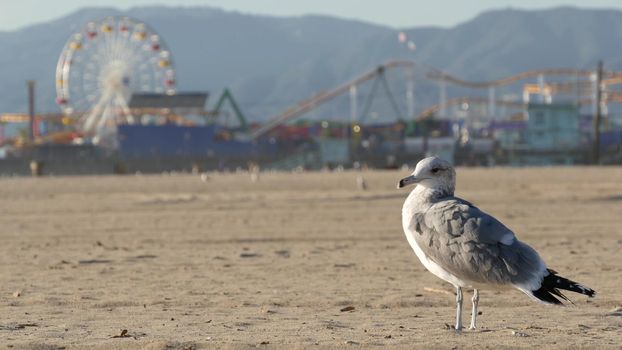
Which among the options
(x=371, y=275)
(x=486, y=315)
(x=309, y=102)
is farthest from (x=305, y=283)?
(x=309, y=102)

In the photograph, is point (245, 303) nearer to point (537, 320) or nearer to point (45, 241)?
point (537, 320)

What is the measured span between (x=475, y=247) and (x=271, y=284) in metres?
3.83

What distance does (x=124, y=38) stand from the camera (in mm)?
81750

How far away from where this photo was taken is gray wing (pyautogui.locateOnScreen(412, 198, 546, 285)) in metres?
6.46

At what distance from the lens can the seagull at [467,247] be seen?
21.0 ft

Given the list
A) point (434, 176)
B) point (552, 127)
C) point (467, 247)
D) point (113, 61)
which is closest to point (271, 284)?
point (434, 176)

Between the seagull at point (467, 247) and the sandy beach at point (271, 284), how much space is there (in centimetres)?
36

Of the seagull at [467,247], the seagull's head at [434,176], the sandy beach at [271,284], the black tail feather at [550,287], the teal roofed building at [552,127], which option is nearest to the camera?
the black tail feather at [550,287]

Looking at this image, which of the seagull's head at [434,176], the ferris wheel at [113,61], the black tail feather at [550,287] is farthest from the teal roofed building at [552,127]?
the black tail feather at [550,287]

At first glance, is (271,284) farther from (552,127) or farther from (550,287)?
(552,127)

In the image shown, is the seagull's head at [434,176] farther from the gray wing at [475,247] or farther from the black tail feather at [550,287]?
the black tail feather at [550,287]

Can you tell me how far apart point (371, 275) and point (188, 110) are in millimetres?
91474

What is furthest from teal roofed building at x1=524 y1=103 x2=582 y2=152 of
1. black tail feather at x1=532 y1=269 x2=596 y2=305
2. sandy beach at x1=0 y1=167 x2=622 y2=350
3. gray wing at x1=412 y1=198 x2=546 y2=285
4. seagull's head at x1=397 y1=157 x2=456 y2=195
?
black tail feather at x1=532 y1=269 x2=596 y2=305

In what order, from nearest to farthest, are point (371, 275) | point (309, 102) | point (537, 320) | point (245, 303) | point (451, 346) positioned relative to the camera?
point (451, 346) → point (537, 320) → point (245, 303) → point (371, 275) → point (309, 102)
